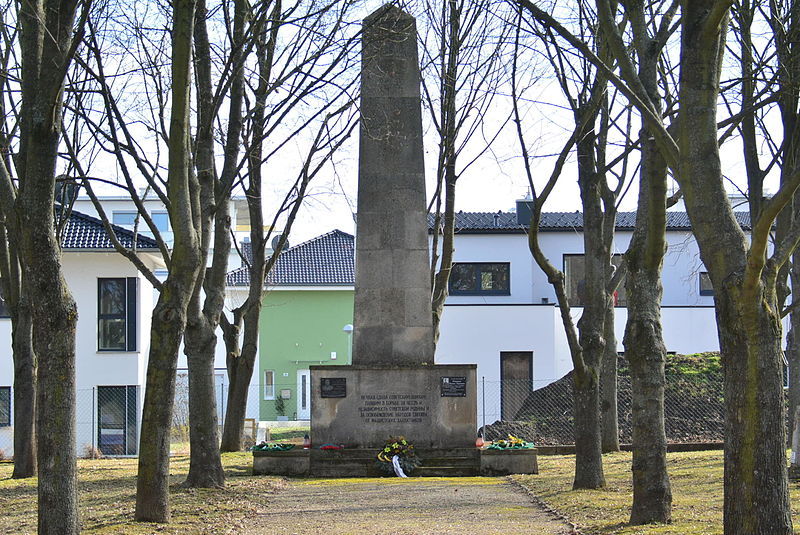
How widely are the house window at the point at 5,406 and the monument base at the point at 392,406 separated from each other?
19432 millimetres

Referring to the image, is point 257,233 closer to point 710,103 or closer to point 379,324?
point 379,324

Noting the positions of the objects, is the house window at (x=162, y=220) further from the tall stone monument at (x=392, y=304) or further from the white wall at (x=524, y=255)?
the tall stone monument at (x=392, y=304)

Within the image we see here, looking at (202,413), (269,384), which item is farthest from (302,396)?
(202,413)

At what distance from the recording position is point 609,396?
70.5ft

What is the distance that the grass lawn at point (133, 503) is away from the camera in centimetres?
1054

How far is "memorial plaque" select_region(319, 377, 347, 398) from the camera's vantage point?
17.7 meters

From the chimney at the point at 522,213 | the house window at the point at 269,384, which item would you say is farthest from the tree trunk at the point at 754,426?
the house window at the point at 269,384

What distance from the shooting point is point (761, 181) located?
1576 cm

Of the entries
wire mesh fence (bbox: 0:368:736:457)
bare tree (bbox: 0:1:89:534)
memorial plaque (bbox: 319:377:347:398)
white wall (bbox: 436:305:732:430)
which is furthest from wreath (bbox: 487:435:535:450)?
white wall (bbox: 436:305:732:430)

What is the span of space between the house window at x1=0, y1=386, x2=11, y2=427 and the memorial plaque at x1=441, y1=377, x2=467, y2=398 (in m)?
20.5

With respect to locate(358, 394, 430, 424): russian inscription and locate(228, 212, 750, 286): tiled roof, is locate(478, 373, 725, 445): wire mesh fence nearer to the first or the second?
locate(358, 394, 430, 424): russian inscription

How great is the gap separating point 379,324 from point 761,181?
639 centimetres

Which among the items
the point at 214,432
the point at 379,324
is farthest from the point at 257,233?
the point at 214,432

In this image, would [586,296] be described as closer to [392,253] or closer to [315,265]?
[392,253]
